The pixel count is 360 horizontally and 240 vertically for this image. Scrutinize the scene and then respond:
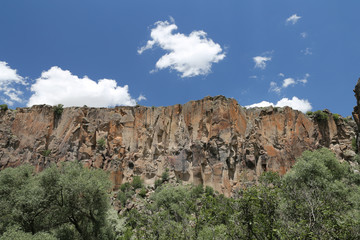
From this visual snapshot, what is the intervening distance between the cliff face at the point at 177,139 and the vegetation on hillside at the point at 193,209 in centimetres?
1126

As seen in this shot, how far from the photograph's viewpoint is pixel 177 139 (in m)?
49.4

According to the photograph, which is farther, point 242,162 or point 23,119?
point 23,119

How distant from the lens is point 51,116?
52062 millimetres

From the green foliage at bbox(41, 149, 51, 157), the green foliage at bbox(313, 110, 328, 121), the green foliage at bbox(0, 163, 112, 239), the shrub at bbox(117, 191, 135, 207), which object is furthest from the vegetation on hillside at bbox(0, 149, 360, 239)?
the green foliage at bbox(41, 149, 51, 157)

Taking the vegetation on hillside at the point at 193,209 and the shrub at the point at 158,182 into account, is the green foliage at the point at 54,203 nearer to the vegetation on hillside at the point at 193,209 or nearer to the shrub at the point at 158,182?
the vegetation on hillside at the point at 193,209

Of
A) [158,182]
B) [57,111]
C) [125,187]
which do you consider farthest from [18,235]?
[57,111]

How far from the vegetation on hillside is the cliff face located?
11.3m

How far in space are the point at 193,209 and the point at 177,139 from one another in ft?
94.0

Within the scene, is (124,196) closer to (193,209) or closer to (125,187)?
(125,187)

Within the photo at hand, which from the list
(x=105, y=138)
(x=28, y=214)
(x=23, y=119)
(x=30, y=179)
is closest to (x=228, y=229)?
(x=28, y=214)

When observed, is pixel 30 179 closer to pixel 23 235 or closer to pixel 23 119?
pixel 23 235

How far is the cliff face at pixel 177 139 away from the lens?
45.4 metres

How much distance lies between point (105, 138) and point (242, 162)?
85.5 ft

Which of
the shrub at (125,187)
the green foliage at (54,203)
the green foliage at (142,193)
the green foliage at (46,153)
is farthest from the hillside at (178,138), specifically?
the green foliage at (54,203)
